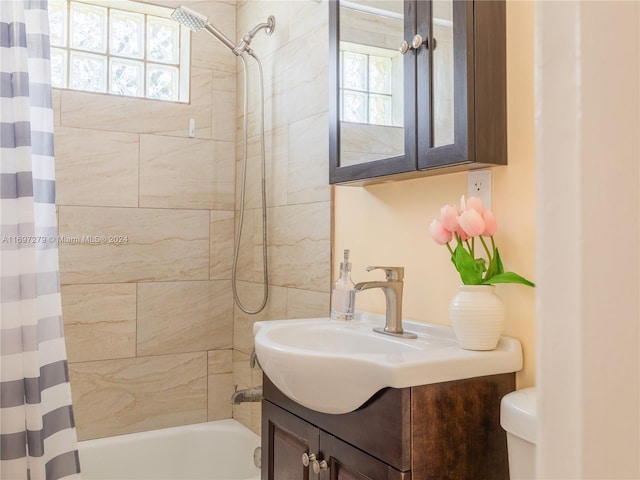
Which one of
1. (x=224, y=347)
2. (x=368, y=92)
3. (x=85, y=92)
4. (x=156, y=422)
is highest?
(x=85, y=92)

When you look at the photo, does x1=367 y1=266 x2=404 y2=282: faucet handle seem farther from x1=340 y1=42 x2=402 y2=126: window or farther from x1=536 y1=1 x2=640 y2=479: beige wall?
x1=536 y1=1 x2=640 y2=479: beige wall

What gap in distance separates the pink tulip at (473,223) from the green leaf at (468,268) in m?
0.06

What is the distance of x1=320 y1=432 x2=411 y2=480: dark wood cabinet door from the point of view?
1124mm

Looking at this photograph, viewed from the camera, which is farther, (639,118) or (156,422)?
(156,422)

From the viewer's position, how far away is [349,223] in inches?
74.5

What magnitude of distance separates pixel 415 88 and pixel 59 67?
1729mm

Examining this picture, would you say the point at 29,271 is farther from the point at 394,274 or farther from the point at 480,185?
the point at 480,185

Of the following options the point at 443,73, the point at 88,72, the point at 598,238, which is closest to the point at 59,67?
the point at 88,72

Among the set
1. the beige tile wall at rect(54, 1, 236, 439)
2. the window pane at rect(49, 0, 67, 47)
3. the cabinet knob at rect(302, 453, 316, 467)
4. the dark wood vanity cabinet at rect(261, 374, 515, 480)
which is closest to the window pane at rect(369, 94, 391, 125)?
the dark wood vanity cabinet at rect(261, 374, 515, 480)

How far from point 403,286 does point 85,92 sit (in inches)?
64.7

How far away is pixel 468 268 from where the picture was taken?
1265mm

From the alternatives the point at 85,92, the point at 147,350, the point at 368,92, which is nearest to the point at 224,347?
the point at 147,350

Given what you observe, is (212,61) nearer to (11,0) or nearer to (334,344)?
(11,0)

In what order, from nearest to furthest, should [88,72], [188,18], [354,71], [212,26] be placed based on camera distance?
1. [354,71]
2. [188,18]
3. [212,26]
4. [88,72]
